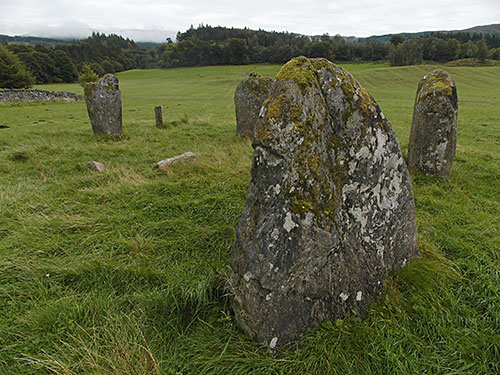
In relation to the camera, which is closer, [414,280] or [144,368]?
[144,368]

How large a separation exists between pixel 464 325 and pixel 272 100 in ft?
9.62

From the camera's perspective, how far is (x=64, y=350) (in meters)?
2.66

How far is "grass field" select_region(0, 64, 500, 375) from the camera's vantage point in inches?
101

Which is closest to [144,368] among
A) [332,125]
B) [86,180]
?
[332,125]

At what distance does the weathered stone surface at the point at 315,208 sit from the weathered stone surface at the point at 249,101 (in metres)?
8.76

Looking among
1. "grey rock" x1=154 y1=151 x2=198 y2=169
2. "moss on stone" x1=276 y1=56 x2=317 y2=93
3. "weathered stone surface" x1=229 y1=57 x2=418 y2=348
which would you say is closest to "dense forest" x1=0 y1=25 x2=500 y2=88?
"grey rock" x1=154 y1=151 x2=198 y2=169

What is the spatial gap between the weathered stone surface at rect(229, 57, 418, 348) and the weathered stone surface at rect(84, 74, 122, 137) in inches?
427

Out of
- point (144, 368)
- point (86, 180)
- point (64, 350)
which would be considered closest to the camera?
point (144, 368)

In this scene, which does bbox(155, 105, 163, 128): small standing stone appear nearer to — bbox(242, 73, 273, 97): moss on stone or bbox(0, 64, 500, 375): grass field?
bbox(242, 73, 273, 97): moss on stone

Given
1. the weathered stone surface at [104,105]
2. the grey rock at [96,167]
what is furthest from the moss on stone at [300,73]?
the weathered stone surface at [104,105]

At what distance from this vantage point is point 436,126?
683cm

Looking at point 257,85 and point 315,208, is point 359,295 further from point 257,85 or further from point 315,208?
point 257,85

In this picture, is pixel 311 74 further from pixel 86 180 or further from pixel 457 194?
pixel 86 180

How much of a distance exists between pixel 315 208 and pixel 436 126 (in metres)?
5.77
